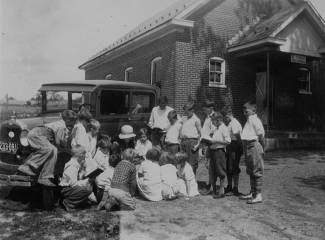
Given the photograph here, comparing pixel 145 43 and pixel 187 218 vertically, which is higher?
pixel 145 43

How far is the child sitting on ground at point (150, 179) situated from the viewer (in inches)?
260

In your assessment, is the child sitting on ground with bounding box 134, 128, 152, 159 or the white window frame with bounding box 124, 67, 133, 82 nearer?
the child sitting on ground with bounding box 134, 128, 152, 159

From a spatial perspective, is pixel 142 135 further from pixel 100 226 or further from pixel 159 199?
pixel 100 226

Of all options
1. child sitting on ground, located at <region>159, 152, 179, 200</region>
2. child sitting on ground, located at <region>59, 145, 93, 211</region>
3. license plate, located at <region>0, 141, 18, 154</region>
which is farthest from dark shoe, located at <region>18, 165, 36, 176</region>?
child sitting on ground, located at <region>159, 152, 179, 200</region>

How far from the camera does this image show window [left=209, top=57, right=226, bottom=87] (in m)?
14.6

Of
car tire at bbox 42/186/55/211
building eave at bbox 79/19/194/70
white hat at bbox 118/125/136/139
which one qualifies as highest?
building eave at bbox 79/19/194/70

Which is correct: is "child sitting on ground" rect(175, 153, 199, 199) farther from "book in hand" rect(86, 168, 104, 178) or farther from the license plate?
the license plate

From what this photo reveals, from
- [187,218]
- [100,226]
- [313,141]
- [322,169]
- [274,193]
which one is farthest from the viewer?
[313,141]

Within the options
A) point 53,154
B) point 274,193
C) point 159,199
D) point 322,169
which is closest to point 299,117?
point 322,169

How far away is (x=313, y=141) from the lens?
15.1 m

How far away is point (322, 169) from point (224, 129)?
4588 mm

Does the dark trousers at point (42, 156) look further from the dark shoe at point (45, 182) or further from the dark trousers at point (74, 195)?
the dark trousers at point (74, 195)

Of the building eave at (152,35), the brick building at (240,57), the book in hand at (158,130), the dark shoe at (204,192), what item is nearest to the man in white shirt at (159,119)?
the book in hand at (158,130)

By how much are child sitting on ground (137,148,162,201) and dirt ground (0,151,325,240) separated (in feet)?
0.56
